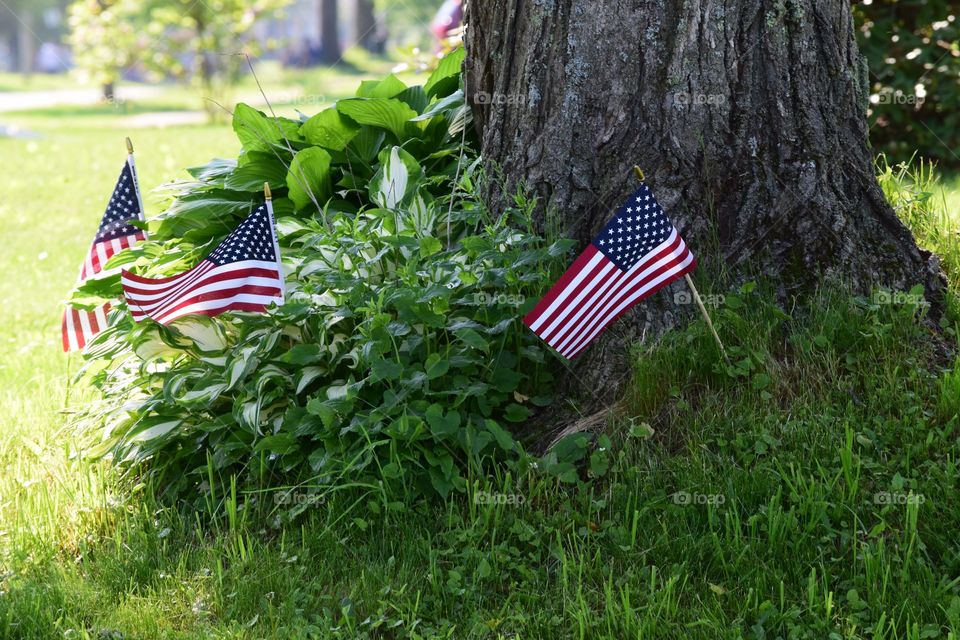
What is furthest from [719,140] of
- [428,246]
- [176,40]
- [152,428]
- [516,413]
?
[176,40]

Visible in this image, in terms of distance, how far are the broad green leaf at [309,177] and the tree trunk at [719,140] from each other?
1163 mm

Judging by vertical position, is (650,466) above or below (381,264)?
below

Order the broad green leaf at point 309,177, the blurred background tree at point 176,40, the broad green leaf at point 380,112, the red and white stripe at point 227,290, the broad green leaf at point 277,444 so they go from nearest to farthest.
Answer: the broad green leaf at point 277,444 < the red and white stripe at point 227,290 < the broad green leaf at point 309,177 < the broad green leaf at point 380,112 < the blurred background tree at point 176,40

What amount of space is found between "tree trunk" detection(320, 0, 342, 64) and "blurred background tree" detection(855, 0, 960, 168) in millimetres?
26056

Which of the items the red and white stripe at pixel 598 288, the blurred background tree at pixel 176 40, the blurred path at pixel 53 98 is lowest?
the blurred path at pixel 53 98

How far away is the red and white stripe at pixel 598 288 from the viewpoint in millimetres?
3332

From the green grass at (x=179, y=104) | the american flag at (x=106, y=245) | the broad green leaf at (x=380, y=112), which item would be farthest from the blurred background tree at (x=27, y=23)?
the broad green leaf at (x=380, y=112)

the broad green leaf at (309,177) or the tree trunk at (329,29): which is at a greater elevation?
the broad green leaf at (309,177)

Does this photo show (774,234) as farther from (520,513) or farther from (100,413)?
(100,413)

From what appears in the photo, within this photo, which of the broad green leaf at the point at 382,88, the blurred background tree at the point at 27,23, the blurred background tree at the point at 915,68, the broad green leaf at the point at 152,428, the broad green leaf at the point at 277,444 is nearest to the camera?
the broad green leaf at the point at 277,444

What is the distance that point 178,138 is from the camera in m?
13.6

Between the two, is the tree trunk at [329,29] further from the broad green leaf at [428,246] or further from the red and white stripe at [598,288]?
the red and white stripe at [598,288]

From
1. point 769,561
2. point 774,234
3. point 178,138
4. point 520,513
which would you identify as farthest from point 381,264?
point 178,138

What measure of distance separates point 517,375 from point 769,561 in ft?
3.64
